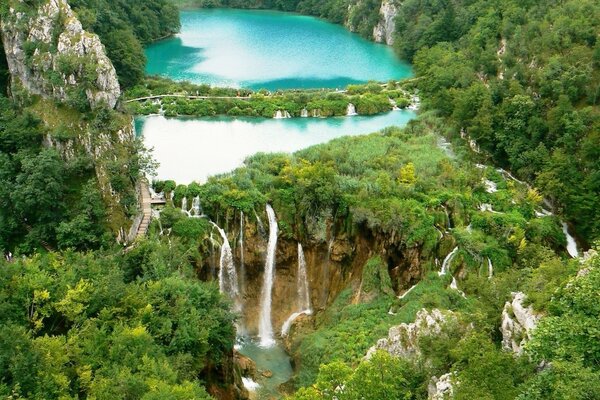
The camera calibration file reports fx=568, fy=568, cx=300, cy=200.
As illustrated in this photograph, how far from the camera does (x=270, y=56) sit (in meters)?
63.6

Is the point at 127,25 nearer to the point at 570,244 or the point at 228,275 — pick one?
the point at 228,275

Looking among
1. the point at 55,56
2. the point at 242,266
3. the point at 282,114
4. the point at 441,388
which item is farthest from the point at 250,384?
the point at 282,114

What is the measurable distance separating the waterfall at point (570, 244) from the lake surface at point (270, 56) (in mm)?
28429

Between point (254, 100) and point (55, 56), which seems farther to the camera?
point (254, 100)

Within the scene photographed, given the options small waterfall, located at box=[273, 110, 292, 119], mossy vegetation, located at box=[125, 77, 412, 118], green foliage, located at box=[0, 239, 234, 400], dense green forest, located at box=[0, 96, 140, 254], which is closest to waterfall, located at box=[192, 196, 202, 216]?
dense green forest, located at box=[0, 96, 140, 254]

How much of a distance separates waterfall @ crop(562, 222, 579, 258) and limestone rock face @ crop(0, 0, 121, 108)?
26111 millimetres

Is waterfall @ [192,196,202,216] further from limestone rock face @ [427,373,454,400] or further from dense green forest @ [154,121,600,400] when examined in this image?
limestone rock face @ [427,373,454,400]

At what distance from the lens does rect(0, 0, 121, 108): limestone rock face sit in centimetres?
3064

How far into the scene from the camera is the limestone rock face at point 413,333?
17953 millimetres

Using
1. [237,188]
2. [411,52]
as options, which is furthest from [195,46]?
[237,188]

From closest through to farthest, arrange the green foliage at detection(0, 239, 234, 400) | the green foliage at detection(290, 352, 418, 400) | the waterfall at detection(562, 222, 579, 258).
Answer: the green foliage at detection(290, 352, 418, 400) → the green foliage at detection(0, 239, 234, 400) → the waterfall at detection(562, 222, 579, 258)

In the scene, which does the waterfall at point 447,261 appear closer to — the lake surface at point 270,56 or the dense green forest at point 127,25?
the dense green forest at point 127,25

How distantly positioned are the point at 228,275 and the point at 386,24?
5306cm

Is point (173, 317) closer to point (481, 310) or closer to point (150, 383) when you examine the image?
point (150, 383)
